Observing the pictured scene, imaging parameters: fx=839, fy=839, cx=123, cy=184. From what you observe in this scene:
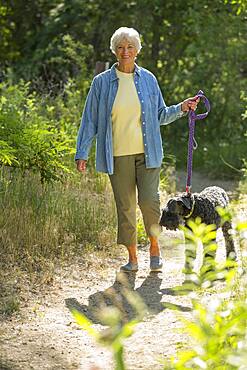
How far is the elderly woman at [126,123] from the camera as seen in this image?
6.18 m

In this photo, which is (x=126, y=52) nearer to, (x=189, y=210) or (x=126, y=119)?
(x=126, y=119)

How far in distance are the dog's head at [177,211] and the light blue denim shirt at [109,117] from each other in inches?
15.7

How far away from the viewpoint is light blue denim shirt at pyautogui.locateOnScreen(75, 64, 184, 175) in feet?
20.3

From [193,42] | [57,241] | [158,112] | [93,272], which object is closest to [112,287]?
[93,272]

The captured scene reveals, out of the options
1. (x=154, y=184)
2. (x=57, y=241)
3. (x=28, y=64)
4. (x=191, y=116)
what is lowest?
(x=57, y=241)

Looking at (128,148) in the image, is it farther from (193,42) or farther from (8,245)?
(193,42)

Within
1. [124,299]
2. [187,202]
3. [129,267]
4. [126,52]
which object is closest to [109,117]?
[126,52]

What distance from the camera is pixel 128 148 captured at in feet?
20.5

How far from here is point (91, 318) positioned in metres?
5.51

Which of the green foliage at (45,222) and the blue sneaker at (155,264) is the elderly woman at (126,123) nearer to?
the blue sneaker at (155,264)

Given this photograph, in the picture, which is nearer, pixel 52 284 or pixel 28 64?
pixel 52 284

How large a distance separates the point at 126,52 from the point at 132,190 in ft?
3.43

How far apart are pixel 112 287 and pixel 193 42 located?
8.53m

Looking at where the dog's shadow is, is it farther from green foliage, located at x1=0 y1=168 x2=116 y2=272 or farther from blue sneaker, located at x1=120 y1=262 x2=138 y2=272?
green foliage, located at x1=0 y1=168 x2=116 y2=272
